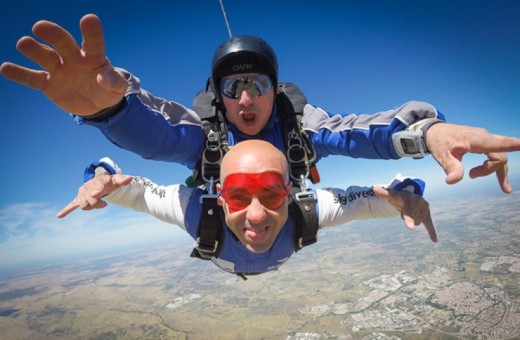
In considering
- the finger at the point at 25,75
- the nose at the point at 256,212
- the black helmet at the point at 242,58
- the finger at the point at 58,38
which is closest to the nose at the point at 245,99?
the black helmet at the point at 242,58

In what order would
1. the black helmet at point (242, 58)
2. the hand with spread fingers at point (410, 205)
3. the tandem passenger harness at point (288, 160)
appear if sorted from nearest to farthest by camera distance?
the hand with spread fingers at point (410, 205)
the tandem passenger harness at point (288, 160)
the black helmet at point (242, 58)

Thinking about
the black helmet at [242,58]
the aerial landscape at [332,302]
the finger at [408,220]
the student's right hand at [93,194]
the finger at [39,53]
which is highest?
the black helmet at [242,58]

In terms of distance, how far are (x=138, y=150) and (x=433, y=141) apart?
188cm

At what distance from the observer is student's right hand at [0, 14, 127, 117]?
3.86 feet

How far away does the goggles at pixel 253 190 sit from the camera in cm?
196

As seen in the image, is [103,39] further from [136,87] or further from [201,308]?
[201,308]

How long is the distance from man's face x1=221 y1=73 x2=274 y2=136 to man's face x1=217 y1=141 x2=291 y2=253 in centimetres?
38

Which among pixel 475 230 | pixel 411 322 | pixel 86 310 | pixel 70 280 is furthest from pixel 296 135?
pixel 70 280

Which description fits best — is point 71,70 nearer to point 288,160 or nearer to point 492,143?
point 288,160

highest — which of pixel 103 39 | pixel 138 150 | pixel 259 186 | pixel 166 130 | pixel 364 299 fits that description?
pixel 103 39

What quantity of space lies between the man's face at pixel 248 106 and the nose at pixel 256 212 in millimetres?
742

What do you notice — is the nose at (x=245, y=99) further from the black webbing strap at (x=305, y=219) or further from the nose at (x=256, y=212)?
the black webbing strap at (x=305, y=219)

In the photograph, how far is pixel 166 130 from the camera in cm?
190

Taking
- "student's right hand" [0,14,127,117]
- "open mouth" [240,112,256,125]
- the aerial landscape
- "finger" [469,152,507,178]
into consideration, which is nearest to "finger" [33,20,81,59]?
"student's right hand" [0,14,127,117]
